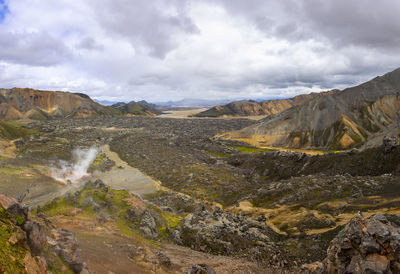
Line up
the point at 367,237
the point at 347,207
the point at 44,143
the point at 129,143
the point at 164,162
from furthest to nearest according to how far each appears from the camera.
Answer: the point at 129,143 < the point at 44,143 < the point at 164,162 < the point at 347,207 < the point at 367,237

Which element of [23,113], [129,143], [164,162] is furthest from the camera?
[23,113]

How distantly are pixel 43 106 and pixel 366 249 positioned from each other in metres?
216

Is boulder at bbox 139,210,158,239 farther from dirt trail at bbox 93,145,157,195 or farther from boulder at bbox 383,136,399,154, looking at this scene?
boulder at bbox 383,136,399,154

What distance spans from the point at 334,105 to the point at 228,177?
54.8m

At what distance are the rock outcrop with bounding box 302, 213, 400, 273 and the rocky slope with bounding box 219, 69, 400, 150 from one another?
2424 inches

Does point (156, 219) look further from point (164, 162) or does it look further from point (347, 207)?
point (164, 162)

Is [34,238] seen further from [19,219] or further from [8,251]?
[8,251]

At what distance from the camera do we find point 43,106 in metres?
183

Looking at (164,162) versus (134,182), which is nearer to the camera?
(134,182)

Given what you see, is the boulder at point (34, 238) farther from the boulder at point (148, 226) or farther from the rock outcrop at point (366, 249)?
the rock outcrop at point (366, 249)

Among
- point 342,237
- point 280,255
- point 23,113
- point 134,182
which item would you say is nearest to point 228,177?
point 134,182

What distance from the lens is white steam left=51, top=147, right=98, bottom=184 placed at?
33.4m

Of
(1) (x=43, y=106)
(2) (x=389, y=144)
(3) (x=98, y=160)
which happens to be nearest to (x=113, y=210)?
(3) (x=98, y=160)

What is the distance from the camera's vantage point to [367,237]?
10930mm
